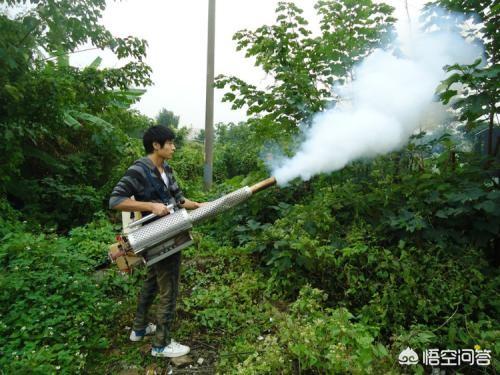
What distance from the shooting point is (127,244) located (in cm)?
313

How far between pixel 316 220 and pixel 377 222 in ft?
2.54

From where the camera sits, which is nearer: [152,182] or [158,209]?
[158,209]

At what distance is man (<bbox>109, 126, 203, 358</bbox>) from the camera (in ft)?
10.0

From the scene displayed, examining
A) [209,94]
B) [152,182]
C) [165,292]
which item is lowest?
[165,292]

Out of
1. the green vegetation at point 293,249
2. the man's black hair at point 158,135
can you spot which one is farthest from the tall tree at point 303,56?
the man's black hair at point 158,135

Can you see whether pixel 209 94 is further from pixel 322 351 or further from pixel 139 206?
pixel 322 351

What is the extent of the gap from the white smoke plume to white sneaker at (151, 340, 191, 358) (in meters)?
2.15

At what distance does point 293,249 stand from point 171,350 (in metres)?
1.81

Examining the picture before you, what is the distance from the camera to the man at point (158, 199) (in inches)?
120

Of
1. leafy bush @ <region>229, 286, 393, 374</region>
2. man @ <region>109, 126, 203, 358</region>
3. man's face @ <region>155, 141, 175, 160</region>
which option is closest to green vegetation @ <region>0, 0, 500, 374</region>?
leafy bush @ <region>229, 286, 393, 374</region>

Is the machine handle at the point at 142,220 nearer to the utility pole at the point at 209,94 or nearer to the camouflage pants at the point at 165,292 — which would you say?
the camouflage pants at the point at 165,292

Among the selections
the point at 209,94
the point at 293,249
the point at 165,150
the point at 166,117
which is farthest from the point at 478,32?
the point at 166,117

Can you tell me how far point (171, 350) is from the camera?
3.41 m

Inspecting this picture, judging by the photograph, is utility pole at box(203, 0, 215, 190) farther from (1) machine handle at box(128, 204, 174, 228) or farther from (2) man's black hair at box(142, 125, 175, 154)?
(1) machine handle at box(128, 204, 174, 228)
